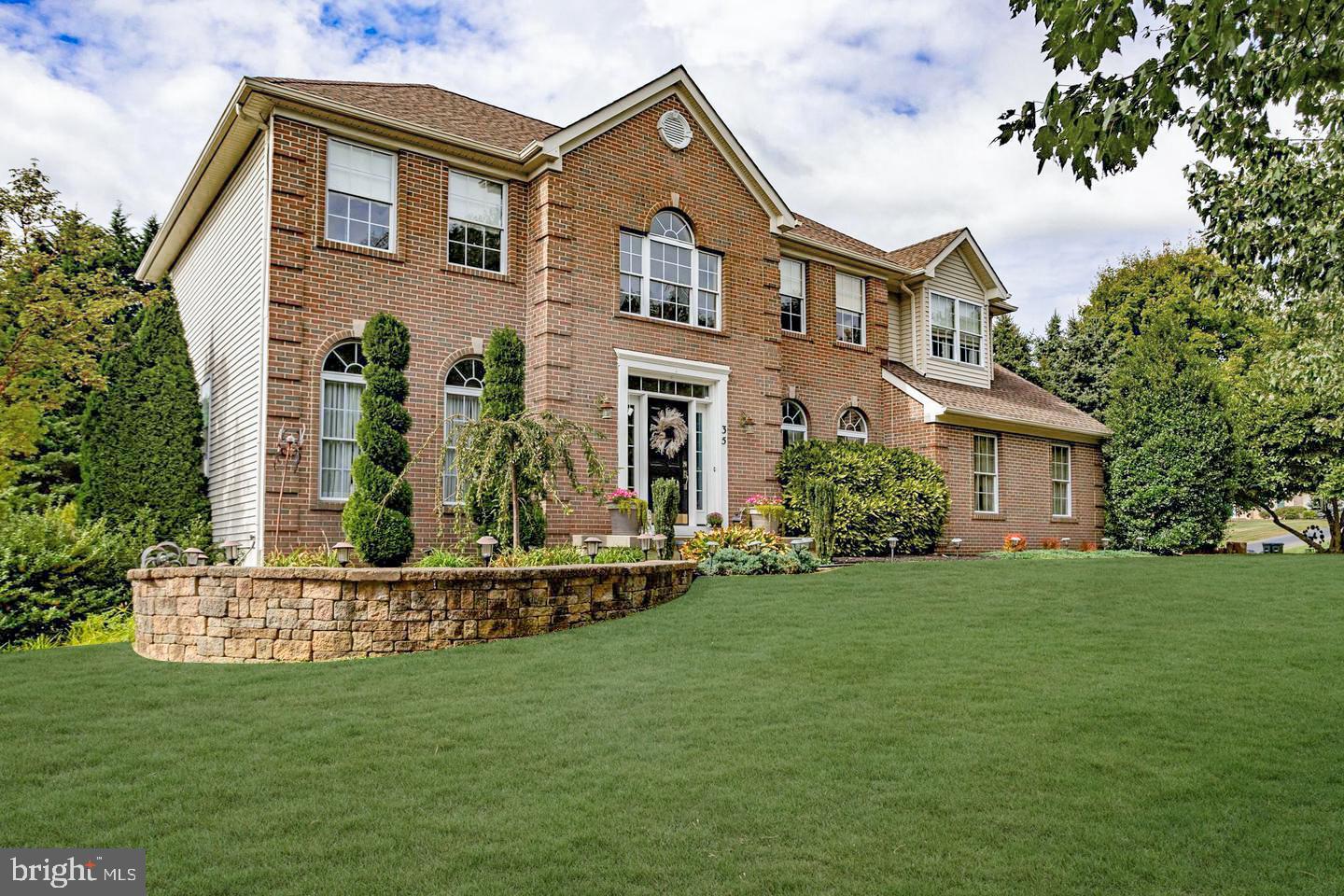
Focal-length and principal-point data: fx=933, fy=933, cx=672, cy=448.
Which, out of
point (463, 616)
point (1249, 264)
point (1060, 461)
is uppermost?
point (1249, 264)

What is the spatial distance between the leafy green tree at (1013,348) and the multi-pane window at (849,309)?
1512cm

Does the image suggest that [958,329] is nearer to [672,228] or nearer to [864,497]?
[864,497]

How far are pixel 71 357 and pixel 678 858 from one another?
1649 centimetres

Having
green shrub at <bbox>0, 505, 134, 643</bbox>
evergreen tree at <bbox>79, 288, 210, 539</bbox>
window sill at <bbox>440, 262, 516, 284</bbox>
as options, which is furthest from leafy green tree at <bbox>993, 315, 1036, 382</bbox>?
green shrub at <bbox>0, 505, 134, 643</bbox>

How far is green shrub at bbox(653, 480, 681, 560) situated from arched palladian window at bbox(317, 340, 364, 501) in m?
4.21

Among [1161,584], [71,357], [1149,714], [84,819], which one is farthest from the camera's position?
[71,357]

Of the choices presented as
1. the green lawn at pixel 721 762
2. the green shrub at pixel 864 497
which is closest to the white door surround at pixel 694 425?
the green shrub at pixel 864 497

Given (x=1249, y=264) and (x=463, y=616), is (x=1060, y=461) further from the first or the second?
(x=463, y=616)

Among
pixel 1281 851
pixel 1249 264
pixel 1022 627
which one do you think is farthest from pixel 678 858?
pixel 1249 264

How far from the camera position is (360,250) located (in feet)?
42.9

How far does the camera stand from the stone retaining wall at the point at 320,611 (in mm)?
8148

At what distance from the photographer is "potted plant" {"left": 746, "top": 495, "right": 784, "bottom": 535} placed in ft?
51.6

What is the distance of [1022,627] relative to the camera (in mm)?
8828

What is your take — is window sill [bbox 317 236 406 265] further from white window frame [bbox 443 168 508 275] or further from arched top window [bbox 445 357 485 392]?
arched top window [bbox 445 357 485 392]
